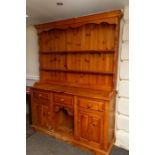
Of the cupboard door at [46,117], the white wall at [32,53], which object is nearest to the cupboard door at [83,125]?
the cupboard door at [46,117]

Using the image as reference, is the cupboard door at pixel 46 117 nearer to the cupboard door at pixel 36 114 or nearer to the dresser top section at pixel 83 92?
the cupboard door at pixel 36 114

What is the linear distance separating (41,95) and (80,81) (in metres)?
0.76

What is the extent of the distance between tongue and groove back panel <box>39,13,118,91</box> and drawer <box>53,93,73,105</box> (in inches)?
14.1

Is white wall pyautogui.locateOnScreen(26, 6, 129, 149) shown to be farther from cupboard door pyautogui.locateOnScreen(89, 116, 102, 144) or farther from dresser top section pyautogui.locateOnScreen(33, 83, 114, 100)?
cupboard door pyautogui.locateOnScreen(89, 116, 102, 144)

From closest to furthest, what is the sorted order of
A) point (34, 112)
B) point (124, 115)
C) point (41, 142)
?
1. point (124, 115)
2. point (41, 142)
3. point (34, 112)

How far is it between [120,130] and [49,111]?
1.25m

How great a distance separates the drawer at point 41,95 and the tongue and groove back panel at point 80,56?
385 millimetres

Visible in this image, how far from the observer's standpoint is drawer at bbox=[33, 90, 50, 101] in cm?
266

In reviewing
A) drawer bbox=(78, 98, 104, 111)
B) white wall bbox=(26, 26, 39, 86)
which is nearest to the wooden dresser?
drawer bbox=(78, 98, 104, 111)

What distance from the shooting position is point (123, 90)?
2.31 meters

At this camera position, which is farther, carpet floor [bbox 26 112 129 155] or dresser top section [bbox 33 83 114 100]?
carpet floor [bbox 26 112 129 155]
